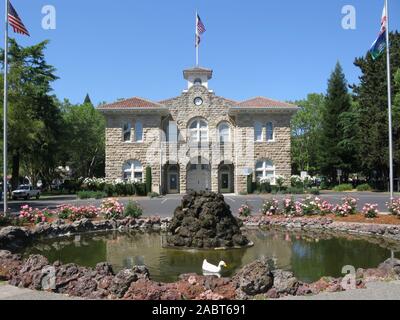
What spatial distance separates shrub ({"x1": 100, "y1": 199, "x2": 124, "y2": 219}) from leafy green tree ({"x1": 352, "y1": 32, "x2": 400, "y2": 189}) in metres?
35.2

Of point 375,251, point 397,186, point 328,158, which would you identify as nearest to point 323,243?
point 375,251

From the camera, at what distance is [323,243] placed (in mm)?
15242

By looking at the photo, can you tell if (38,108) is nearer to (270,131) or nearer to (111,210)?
(270,131)

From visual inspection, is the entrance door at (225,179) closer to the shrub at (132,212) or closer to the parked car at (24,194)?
the parked car at (24,194)

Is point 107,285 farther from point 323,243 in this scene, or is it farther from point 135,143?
point 135,143

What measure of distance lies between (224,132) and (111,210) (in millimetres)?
25237

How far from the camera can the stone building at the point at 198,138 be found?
43.6 m

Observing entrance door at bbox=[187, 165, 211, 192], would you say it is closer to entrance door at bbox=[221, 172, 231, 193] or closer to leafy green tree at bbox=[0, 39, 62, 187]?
entrance door at bbox=[221, 172, 231, 193]

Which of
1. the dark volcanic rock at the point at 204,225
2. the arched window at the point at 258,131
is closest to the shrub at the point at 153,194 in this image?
the arched window at the point at 258,131

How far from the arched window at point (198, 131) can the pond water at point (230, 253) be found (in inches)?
1063

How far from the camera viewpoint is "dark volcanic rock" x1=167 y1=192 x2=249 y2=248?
14539mm

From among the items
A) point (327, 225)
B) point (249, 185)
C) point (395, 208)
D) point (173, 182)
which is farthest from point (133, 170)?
point (395, 208)

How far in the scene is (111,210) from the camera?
20.7 meters
